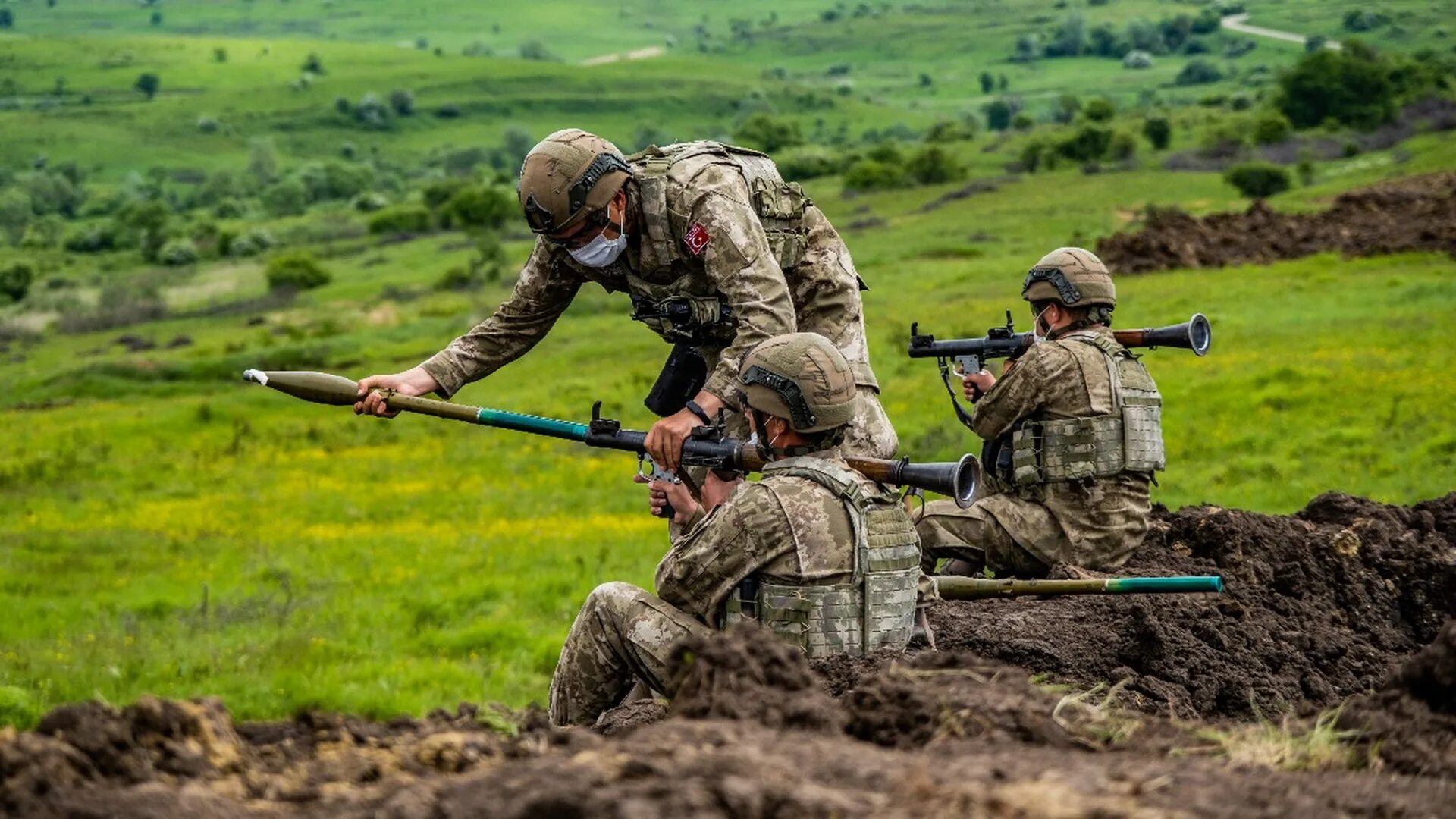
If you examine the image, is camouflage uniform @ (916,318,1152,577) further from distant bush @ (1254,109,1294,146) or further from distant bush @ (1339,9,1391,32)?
distant bush @ (1339,9,1391,32)

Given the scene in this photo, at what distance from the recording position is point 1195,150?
62719 mm

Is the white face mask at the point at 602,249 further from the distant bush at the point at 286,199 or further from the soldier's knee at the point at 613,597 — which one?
the distant bush at the point at 286,199

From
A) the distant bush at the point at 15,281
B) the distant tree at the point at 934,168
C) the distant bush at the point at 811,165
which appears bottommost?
the distant bush at the point at 15,281

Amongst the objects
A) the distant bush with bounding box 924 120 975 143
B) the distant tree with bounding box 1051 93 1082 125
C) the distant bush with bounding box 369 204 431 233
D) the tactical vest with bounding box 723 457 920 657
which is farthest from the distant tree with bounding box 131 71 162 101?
the tactical vest with bounding box 723 457 920 657

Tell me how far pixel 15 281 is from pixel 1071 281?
66580mm

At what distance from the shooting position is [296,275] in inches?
2312

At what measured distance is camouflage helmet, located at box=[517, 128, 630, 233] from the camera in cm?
841

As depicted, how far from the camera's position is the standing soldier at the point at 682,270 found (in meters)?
8.43

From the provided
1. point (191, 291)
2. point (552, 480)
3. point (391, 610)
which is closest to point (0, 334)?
point (191, 291)

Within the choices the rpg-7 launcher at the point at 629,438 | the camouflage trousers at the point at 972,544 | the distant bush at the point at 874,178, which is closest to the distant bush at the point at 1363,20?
the distant bush at the point at 874,178

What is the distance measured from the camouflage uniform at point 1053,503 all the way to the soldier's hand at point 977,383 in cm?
21

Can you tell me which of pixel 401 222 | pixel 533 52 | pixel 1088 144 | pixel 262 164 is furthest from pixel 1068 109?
pixel 533 52

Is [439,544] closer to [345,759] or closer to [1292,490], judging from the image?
[1292,490]

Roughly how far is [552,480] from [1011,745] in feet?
57.0
